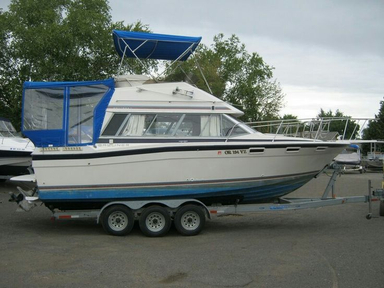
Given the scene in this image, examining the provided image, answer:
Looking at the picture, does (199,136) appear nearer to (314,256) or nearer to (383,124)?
(314,256)

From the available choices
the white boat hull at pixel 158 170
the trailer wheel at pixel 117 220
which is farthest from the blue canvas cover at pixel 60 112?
the trailer wheel at pixel 117 220

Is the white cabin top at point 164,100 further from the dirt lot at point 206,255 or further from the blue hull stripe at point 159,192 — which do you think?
the dirt lot at point 206,255

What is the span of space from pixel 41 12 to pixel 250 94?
58.3 ft

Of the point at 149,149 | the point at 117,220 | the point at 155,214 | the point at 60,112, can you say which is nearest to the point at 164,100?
the point at 149,149

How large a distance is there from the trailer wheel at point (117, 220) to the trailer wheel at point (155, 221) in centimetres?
27

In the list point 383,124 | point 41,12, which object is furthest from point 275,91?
point 41,12

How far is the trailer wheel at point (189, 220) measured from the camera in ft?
30.0

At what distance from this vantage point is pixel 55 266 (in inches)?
269

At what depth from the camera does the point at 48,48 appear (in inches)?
1001

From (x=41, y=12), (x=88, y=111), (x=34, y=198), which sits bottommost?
(x=34, y=198)

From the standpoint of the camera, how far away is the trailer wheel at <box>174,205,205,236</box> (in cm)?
914

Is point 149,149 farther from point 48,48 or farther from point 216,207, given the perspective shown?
point 48,48

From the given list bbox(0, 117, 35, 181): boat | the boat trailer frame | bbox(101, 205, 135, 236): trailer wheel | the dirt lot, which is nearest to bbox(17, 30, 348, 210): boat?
the boat trailer frame

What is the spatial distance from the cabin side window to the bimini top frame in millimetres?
1343
